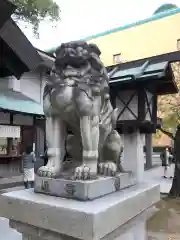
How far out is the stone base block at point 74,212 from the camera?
1404mm

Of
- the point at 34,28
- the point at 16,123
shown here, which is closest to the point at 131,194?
the point at 16,123

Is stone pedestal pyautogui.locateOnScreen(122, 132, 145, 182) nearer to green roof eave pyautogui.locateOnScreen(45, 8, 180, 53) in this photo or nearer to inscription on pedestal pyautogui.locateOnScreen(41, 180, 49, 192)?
inscription on pedestal pyautogui.locateOnScreen(41, 180, 49, 192)

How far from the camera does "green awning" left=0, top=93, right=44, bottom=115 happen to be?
830 centimetres

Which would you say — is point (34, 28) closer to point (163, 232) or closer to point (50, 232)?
point (163, 232)

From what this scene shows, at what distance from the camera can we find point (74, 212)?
4.74 feet

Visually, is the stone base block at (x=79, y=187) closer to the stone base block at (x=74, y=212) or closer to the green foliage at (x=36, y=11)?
the stone base block at (x=74, y=212)

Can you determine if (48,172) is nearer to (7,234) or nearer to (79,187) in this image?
(79,187)

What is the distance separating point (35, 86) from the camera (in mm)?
11234

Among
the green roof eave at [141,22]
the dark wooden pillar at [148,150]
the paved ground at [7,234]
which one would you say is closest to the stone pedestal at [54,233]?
the paved ground at [7,234]

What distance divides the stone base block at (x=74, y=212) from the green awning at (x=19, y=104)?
6611 millimetres

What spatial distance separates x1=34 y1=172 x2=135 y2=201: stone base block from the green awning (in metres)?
6.58

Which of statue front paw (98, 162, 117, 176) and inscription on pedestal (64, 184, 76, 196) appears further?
statue front paw (98, 162, 117, 176)

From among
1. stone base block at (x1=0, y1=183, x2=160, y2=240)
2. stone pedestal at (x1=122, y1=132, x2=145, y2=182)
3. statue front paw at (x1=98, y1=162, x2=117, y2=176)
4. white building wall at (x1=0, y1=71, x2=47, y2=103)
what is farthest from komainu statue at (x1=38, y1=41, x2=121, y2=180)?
white building wall at (x1=0, y1=71, x2=47, y2=103)

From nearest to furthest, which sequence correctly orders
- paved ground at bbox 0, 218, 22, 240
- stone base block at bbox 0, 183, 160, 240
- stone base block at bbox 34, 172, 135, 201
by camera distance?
stone base block at bbox 0, 183, 160, 240 → stone base block at bbox 34, 172, 135, 201 → paved ground at bbox 0, 218, 22, 240
